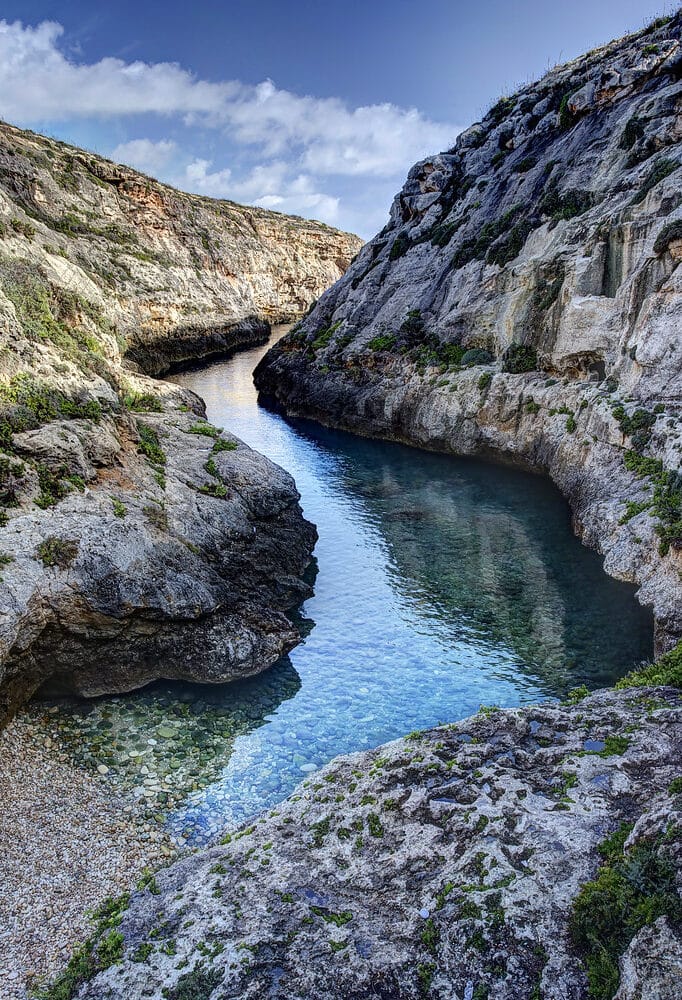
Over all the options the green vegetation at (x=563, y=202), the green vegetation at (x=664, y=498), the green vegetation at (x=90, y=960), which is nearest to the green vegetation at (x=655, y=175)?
the green vegetation at (x=563, y=202)

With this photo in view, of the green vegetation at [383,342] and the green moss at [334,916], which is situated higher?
the green vegetation at [383,342]

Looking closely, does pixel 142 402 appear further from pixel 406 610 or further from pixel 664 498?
pixel 664 498

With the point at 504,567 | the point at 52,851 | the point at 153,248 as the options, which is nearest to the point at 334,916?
the point at 52,851

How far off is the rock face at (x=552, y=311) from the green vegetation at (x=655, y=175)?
0.14 m

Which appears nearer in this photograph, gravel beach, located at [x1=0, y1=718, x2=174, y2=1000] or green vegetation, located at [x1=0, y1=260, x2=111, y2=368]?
gravel beach, located at [x1=0, y1=718, x2=174, y2=1000]

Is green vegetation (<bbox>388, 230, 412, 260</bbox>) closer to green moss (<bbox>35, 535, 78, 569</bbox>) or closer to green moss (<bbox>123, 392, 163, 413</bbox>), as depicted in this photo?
green moss (<bbox>123, 392, 163, 413</bbox>)

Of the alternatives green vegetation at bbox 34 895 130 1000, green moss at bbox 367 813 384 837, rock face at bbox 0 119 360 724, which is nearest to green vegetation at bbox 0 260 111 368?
rock face at bbox 0 119 360 724

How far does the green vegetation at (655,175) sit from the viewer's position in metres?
33.7

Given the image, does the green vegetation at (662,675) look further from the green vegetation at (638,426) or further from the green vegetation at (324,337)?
the green vegetation at (324,337)

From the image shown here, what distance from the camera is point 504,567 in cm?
2934

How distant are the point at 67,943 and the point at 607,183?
44018 mm

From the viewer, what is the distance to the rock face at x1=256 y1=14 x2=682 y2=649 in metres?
29.0

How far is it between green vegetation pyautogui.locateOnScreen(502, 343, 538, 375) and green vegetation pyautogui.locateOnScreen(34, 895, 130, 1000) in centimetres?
3763

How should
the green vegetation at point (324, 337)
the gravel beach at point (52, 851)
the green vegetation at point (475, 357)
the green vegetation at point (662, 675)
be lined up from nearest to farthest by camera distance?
the gravel beach at point (52, 851), the green vegetation at point (662, 675), the green vegetation at point (475, 357), the green vegetation at point (324, 337)
